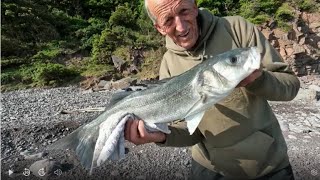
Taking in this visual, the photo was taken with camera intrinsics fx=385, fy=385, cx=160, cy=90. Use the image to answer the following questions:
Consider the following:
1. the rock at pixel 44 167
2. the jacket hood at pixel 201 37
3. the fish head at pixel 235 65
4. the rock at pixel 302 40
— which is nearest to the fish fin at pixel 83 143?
the jacket hood at pixel 201 37

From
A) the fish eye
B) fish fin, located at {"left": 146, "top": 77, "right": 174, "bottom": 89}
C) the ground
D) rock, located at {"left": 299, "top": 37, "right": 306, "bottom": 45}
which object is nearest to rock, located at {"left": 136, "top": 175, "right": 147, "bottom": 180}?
the ground

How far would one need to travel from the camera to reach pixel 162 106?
8.81ft

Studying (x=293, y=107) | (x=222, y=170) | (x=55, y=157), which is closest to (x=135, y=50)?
(x=293, y=107)

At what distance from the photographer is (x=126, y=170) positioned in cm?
706

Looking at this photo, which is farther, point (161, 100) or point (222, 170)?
point (222, 170)

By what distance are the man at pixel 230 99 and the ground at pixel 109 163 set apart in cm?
358

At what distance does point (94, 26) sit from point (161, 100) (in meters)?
17.6

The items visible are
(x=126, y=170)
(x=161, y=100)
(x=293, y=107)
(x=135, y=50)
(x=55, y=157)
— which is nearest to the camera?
(x=161, y=100)

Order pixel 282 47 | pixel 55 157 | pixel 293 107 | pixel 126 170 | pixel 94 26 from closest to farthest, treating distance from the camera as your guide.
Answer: pixel 126 170 < pixel 55 157 < pixel 293 107 < pixel 282 47 < pixel 94 26

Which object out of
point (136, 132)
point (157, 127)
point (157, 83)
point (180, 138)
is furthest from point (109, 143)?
point (180, 138)

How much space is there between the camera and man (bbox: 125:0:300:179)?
2580mm

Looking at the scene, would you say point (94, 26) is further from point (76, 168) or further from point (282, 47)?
point (76, 168)

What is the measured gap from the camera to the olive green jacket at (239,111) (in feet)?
8.45

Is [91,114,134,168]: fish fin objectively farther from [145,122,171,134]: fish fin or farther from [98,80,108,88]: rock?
[98,80,108,88]: rock
